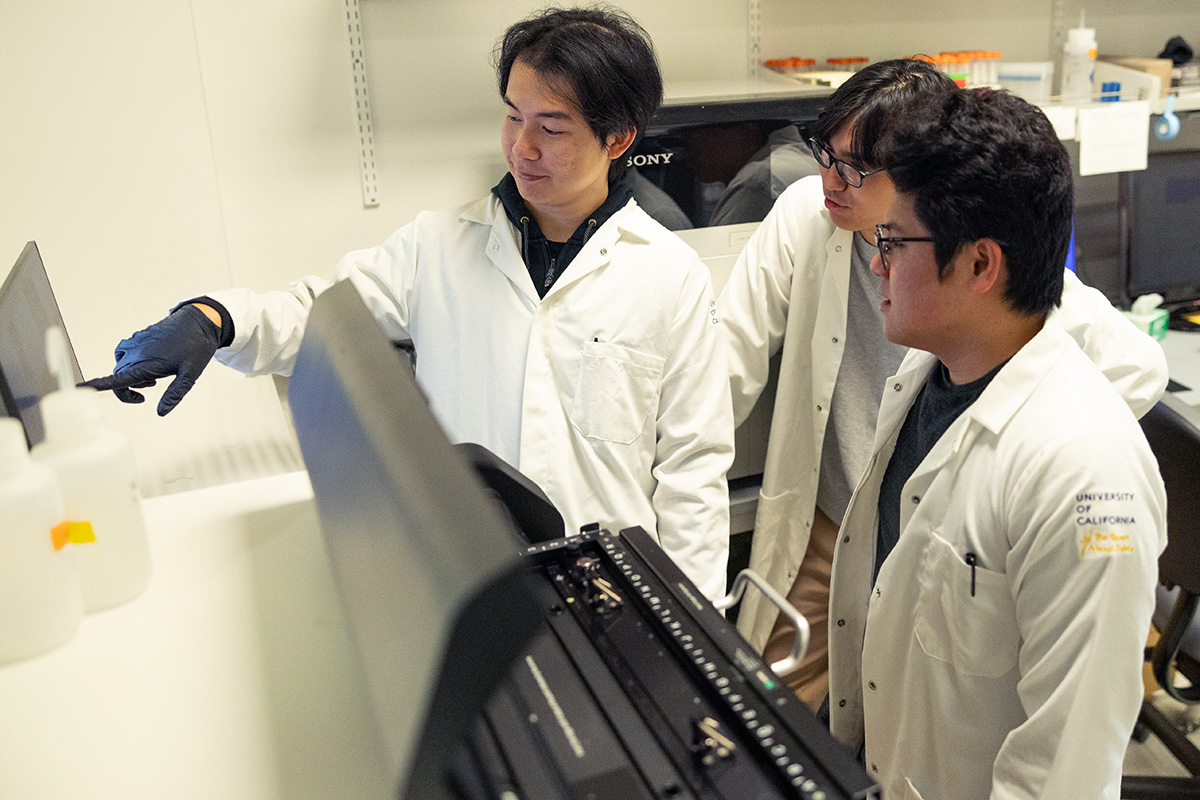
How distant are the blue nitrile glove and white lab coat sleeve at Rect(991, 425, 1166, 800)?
43.0 inches

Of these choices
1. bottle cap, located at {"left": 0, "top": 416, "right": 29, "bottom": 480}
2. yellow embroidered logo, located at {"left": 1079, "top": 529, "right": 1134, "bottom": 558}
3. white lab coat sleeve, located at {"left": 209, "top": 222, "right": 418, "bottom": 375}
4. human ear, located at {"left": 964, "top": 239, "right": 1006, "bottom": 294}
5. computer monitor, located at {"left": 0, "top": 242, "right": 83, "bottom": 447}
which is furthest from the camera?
white lab coat sleeve, located at {"left": 209, "top": 222, "right": 418, "bottom": 375}

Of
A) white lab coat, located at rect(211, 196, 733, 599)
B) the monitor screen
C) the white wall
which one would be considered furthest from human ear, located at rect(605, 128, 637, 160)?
the monitor screen

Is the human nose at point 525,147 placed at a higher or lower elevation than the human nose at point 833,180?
higher

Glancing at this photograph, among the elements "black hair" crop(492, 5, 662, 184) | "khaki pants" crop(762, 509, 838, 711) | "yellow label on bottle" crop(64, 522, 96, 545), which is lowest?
"khaki pants" crop(762, 509, 838, 711)

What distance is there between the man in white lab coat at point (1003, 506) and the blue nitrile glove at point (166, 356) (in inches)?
37.8

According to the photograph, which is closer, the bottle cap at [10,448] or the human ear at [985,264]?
the bottle cap at [10,448]

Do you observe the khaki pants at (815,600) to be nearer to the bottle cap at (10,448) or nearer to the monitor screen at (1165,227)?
the monitor screen at (1165,227)

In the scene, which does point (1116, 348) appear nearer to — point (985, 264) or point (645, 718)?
point (985, 264)

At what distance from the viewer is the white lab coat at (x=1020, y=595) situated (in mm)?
1018

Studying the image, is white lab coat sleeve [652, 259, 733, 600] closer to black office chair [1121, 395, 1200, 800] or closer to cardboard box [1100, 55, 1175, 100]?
black office chair [1121, 395, 1200, 800]

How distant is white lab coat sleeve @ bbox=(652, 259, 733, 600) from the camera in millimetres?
1448

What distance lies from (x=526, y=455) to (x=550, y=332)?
0.21 meters

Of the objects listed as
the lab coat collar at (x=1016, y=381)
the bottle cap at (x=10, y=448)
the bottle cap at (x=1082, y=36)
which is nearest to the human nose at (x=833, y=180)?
the lab coat collar at (x=1016, y=381)

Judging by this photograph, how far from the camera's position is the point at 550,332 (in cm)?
148
